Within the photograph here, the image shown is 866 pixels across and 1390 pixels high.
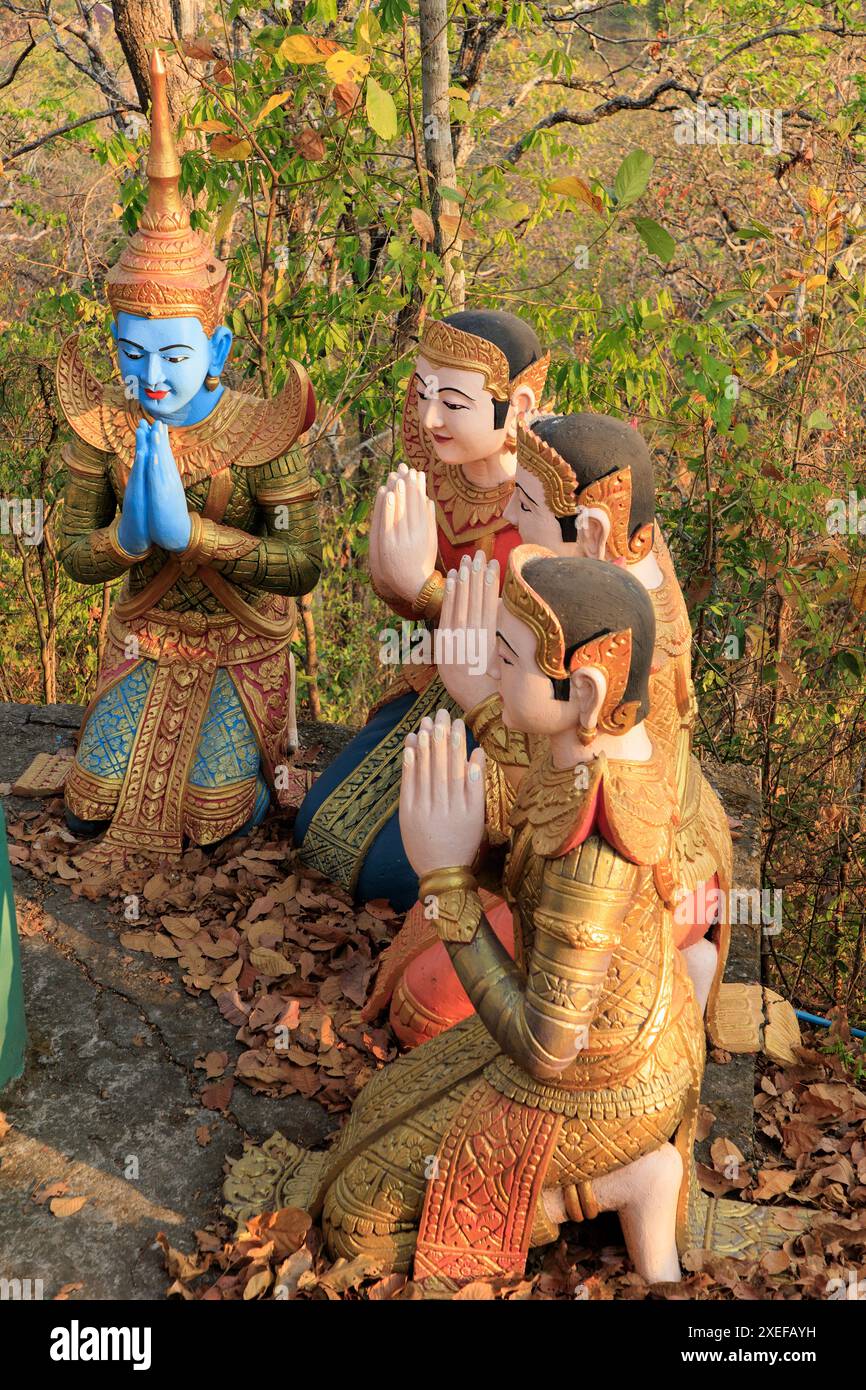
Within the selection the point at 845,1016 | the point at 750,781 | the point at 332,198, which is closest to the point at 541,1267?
the point at 845,1016

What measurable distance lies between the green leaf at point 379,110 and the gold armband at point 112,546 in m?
1.49

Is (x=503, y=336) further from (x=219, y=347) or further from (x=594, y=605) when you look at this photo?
(x=594, y=605)

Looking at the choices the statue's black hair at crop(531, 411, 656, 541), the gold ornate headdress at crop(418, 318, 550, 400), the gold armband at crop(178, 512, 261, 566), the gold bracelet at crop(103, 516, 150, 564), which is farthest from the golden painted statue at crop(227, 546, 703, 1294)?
the gold bracelet at crop(103, 516, 150, 564)

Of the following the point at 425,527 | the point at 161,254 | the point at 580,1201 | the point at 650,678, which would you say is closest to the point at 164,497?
the point at 161,254

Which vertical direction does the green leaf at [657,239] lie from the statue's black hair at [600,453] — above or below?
above

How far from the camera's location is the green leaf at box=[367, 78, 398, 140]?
3.90m

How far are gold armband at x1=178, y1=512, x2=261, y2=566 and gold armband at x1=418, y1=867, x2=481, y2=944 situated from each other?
1.94 meters

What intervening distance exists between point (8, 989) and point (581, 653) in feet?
6.57

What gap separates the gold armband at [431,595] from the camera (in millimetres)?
3930

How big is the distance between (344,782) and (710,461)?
2.05 m

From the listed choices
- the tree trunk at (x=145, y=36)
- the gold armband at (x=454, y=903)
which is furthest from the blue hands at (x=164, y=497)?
the tree trunk at (x=145, y=36)

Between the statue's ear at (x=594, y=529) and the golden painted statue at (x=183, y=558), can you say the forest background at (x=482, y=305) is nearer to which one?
the golden painted statue at (x=183, y=558)

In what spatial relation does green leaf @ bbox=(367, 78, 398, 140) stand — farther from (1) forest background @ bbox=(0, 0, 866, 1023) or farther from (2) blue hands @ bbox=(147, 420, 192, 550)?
(2) blue hands @ bbox=(147, 420, 192, 550)

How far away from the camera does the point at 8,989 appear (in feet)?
11.8
